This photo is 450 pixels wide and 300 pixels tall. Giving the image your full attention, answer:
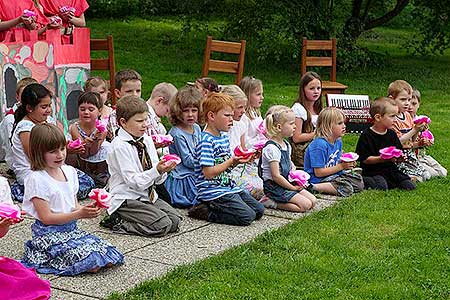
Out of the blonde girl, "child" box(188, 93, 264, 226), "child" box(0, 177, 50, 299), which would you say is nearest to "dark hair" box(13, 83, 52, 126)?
"child" box(188, 93, 264, 226)

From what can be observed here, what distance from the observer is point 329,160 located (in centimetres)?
941

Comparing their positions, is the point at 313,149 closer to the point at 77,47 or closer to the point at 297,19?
the point at 77,47

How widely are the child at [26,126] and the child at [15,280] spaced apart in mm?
2531

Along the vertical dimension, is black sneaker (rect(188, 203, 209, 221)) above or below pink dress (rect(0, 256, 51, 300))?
below

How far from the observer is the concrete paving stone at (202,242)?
6.88m

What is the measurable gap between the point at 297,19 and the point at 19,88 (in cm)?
1135

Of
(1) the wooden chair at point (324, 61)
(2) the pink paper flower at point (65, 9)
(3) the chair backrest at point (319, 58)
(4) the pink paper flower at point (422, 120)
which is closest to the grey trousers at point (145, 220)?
(4) the pink paper flower at point (422, 120)

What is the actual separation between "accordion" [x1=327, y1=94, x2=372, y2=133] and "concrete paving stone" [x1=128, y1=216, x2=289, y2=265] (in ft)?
16.8

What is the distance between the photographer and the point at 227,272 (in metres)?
6.40

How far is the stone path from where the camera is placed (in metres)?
6.09

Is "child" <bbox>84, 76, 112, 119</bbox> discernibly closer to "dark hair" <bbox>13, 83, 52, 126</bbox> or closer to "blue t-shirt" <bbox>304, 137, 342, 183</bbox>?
"dark hair" <bbox>13, 83, 52, 126</bbox>

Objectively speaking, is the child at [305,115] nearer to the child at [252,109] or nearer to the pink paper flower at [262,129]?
the child at [252,109]

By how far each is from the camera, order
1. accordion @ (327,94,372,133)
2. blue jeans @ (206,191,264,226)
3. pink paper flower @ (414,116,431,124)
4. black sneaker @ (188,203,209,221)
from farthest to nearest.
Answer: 1. accordion @ (327,94,372,133)
2. pink paper flower @ (414,116,431,124)
3. black sneaker @ (188,203,209,221)
4. blue jeans @ (206,191,264,226)

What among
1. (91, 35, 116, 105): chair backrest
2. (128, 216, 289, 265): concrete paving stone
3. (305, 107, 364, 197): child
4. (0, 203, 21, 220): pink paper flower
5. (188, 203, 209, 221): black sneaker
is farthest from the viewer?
(91, 35, 116, 105): chair backrest
